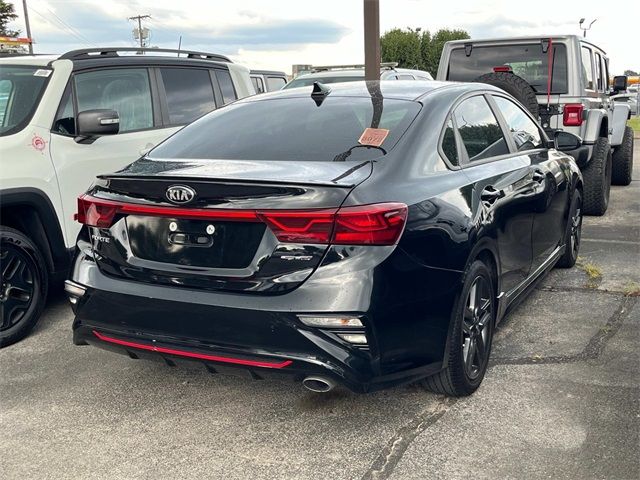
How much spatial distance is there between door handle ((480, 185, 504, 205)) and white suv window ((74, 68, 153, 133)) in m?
3.02

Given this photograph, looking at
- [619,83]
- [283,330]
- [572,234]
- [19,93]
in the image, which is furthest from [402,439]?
[619,83]

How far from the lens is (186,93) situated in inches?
240

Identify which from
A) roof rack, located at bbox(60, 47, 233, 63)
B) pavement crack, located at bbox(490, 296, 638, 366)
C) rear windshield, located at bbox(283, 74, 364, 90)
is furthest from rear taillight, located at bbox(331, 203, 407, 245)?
rear windshield, located at bbox(283, 74, 364, 90)

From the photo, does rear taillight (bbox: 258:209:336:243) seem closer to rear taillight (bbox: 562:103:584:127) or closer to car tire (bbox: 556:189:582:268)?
car tire (bbox: 556:189:582:268)

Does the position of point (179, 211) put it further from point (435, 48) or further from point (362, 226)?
point (435, 48)

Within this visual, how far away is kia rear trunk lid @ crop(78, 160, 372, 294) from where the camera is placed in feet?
9.07

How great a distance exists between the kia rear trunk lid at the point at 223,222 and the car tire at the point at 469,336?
81cm

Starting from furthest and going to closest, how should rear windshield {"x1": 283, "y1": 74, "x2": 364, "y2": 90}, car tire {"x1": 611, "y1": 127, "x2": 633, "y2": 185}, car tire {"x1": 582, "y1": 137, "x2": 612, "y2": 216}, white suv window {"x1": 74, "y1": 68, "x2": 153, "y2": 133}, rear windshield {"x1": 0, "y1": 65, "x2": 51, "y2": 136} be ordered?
rear windshield {"x1": 283, "y1": 74, "x2": 364, "y2": 90}, car tire {"x1": 611, "y1": 127, "x2": 633, "y2": 185}, car tire {"x1": 582, "y1": 137, "x2": 612, "y2": 216}, white suv window {"x1": 74, "y1": 68, "x2": 153, "y2": 133}, rear windshield {"x1": 0, "y1": 65, "x2": 51, "y2": 136}

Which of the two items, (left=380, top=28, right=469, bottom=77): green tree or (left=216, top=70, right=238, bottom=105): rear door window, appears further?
(left=380, top=28, right=469, bottom=77): green tree

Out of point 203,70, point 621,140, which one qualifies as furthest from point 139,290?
point 621,140

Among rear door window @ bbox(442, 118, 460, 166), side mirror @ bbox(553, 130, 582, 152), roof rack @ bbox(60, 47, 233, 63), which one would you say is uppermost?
roof rack @ bbox(60, 47, 233, 63)

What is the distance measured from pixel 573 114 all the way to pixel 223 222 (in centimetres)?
579

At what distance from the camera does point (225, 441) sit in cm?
312

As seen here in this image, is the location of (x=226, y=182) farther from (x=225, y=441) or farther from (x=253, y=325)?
(x=225, y=441)
